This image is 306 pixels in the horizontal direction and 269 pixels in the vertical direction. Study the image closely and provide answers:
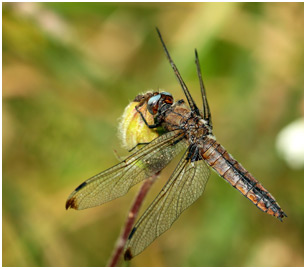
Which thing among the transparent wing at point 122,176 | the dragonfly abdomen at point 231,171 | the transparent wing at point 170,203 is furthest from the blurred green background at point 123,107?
the transparent wing at point 122,176

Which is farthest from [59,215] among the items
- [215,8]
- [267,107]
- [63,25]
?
[215,8]

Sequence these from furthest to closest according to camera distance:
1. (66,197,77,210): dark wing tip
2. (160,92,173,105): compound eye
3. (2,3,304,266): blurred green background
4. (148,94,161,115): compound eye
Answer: (2,3,304,266): blurred green background, (160,92,173,105): compound eye, (148,94,161,115): compound eye, (66,197,77,210): dark wing tip

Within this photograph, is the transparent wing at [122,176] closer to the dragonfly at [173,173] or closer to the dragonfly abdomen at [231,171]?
the dragonfly at [173,173]

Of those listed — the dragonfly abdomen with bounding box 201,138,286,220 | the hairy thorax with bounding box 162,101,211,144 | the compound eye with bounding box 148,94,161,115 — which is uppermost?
the compound eye with bounding box 148,94,161,115

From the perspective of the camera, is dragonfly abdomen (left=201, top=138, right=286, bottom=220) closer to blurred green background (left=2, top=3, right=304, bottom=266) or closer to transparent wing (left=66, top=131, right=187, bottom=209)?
transparent wing (left=66, top=131, right=187, bottom=209)

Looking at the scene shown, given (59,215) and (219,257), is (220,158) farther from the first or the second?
(59,215)

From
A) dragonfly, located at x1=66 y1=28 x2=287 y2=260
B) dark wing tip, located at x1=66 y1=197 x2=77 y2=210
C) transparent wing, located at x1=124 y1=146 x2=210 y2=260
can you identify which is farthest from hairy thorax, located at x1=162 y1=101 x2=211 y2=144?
dark wing tip, located at x1=66 y1=197 x2=77 y2=210
